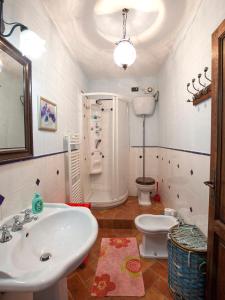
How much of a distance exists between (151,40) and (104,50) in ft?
2.02

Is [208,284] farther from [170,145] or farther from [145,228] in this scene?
[170,145]

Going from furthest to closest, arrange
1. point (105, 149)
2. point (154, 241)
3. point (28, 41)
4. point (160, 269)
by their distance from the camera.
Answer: point (105, 149) → point (154, 241) → point (160, 269) → point (28, 41)

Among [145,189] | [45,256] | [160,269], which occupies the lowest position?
[160,269]

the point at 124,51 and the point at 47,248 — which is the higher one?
the point at 124,51

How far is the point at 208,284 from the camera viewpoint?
3.59ft

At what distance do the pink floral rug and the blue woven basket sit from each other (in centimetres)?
37

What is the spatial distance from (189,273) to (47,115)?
1.70 meters

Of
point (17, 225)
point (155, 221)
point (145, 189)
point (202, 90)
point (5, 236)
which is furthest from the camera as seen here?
point (145, 189)

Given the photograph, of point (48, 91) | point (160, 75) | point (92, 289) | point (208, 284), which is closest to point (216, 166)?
point (208, 284)

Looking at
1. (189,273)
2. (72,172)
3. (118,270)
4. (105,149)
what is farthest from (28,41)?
(105,149)

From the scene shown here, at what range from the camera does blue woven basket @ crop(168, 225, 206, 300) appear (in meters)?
1.20

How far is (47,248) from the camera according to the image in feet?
3.28

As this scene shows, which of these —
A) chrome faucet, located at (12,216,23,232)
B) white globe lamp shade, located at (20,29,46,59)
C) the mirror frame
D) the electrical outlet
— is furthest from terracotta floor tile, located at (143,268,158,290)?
the electrical outlet

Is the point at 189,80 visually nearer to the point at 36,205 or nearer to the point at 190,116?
the point at 190,116
